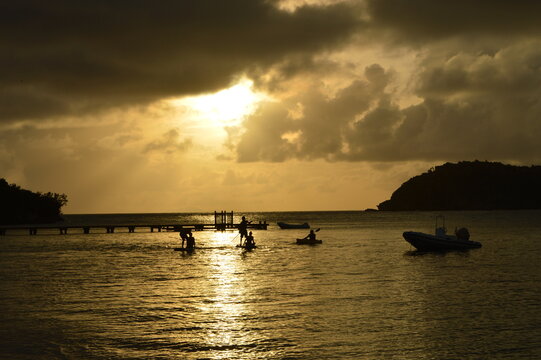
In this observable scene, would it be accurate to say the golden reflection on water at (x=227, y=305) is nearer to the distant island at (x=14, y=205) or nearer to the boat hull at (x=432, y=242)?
the boat hull at (x=432, y=242)

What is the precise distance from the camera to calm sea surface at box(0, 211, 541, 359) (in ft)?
70.5

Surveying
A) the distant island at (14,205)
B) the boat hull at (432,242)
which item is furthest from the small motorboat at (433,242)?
the distant island at (14,205)

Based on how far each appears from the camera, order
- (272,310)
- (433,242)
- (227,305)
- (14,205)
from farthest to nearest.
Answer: (14,205) → (433,242) → (227,305) → (272,310)

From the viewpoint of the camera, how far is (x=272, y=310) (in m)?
28.5

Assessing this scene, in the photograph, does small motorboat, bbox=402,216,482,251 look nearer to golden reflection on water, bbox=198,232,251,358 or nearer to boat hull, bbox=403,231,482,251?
boat hull, bbox=403,231,482,251

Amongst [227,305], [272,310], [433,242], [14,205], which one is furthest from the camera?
[14,205]

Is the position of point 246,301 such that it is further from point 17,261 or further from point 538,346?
point 17,261

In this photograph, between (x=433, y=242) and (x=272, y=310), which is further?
(x=433, y=242)

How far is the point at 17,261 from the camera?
57.9m

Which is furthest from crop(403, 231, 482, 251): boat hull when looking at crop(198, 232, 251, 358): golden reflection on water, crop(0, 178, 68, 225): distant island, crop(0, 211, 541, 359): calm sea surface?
crop(0, 178, 68, 225): distant island

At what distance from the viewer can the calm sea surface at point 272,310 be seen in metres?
21.5

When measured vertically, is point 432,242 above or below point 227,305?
above

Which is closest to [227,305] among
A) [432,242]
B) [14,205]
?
[432,242]

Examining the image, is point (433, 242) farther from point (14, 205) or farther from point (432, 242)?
point (14, 205)
